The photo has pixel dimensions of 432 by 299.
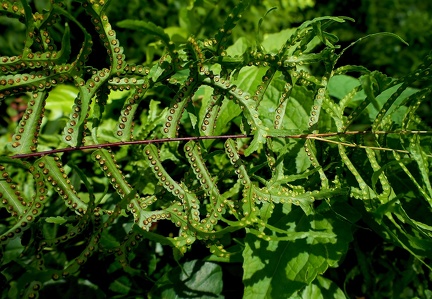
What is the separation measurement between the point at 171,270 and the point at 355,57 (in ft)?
10.4

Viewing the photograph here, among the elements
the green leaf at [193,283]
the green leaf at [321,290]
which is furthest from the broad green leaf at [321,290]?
the green leaf at [193,283]

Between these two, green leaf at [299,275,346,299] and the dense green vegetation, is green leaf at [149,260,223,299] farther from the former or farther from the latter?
green leaf at [299,275,346,299]

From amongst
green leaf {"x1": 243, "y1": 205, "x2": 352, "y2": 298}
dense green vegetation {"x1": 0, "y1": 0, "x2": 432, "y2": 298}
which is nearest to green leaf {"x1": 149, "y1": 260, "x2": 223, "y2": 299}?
dense green vegetation {"x1": 0, "y1": 0, "x2": 432, "y2": 298}

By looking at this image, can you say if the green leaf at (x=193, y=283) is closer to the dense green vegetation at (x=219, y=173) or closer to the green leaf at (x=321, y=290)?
the dense green vegetation at (x=219, y=173)

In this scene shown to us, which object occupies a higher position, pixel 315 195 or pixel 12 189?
pixel 12 189

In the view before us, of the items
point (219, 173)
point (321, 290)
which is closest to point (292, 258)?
point (321, 290)

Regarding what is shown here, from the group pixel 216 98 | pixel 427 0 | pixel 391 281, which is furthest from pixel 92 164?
pixel 427 0

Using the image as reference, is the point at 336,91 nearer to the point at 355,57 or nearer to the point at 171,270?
the point at 171,270

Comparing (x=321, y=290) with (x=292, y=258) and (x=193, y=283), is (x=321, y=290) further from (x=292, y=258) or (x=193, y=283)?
(x=193, y=283)

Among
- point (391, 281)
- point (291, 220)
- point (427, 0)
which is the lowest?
point (427, 0)

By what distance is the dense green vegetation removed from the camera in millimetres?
894

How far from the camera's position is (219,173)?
106cm

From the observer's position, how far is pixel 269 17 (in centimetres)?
330

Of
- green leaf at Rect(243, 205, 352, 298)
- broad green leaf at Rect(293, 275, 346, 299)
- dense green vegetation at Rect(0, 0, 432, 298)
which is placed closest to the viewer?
dense green vegetation at Rect(0, 0, 432, 298)
